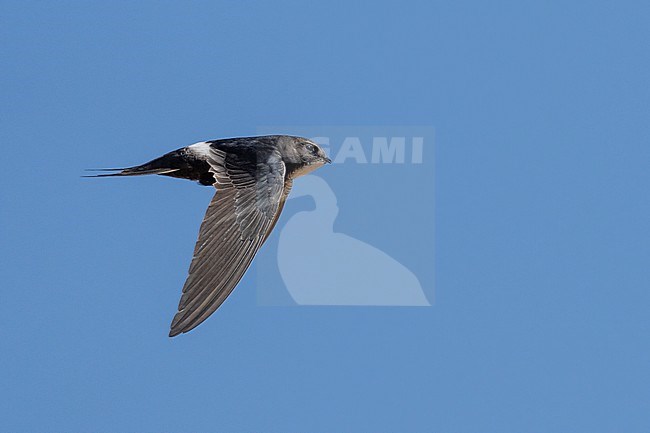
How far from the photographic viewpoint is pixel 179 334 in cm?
537

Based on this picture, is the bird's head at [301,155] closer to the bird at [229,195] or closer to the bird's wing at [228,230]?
the bird at [229,195]

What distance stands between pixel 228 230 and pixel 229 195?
307 mm

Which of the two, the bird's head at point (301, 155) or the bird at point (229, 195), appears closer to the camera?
the bird at point (229, 195)

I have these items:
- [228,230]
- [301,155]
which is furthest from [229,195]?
[301,155]

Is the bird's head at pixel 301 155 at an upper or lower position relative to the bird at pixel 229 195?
upper

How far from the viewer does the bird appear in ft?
18.5

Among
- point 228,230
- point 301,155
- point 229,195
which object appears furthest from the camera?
point 301,155

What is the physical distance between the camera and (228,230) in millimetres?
6082

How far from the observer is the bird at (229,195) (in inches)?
222

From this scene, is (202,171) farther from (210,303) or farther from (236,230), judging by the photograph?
(210,303)

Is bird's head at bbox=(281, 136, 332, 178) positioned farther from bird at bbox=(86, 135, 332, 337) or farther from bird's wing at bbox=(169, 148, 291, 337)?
bird's wing at bbox=(169, 148, 291, 337)

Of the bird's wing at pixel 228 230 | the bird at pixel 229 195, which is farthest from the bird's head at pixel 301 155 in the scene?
the bird's wing at pixel 228 230

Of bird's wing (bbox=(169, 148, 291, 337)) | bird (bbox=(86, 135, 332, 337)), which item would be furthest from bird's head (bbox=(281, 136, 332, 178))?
bird's wing (bbox=(169, 148, 291, 337))

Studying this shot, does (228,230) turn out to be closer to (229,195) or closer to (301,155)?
(229,195)
